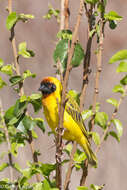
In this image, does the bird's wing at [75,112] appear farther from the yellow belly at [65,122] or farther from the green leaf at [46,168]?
the green leaf at [46,168]

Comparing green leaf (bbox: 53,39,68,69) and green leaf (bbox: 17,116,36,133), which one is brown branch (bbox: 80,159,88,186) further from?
green leaf (bbox: 53,39,68,69)

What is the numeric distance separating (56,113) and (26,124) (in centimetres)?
50

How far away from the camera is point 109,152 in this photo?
5.63 m

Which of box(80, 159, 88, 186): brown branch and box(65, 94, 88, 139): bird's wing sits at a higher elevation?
box(65, 94, 88, 139): bird's wing

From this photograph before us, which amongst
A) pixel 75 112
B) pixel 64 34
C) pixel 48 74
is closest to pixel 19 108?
pixel 64 34

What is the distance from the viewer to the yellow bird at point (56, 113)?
2.75m

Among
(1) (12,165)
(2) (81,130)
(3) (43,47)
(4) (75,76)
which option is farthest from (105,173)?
(1) (12,165)

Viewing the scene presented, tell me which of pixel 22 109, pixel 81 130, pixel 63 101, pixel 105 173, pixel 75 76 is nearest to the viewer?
pixel 63 101

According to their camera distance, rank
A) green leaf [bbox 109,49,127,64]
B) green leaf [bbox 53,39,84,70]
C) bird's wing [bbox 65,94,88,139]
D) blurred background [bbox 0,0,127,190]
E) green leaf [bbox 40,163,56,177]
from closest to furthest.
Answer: green leaf [bbox 109,49,127,64] → green leaf [bbox 40,163,56,177] → green leaf [bbox 53,39,84,70] → bird's wing [bbox 65,94,88,139] → blurred background [bbox 0,0,127,190]

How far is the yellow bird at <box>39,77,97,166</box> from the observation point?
2.75 metres

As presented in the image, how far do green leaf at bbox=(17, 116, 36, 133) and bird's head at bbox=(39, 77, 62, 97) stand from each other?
555 mm

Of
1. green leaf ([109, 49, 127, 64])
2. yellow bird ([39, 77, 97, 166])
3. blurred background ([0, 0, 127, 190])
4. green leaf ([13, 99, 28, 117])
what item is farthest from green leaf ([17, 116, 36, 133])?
blurred background ([0, 0, 127, 190])

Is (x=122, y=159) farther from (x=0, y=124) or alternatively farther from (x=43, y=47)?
(x=0, y=124)

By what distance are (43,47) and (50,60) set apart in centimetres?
24
